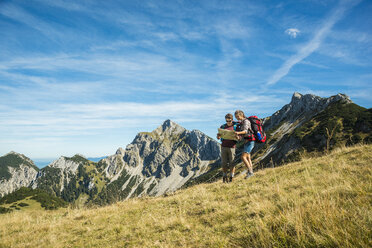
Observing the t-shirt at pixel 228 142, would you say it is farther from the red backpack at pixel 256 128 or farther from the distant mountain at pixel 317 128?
the distant mountain at pixel 317 128

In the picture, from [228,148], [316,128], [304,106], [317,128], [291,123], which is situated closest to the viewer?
[228,148]

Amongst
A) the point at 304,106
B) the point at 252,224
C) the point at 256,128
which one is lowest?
the point at 252,224

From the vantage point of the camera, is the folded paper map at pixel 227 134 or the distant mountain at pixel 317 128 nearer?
the folded paper map at pixel 227 134

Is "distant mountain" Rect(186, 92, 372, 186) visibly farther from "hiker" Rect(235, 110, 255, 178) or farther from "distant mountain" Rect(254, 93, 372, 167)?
"hiker" Rect(235, 110, 255, 178)

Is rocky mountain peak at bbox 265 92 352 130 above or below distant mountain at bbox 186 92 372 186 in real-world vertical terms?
above

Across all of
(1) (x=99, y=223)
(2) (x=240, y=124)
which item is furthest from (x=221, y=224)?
(2) (x=240, y=124)

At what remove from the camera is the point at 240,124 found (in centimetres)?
923

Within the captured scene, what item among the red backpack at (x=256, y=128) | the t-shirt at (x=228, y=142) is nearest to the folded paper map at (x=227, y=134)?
the t-shirt at (x=228, y=142)

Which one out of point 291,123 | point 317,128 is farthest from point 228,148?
point 291,123

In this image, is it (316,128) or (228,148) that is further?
(316,128)

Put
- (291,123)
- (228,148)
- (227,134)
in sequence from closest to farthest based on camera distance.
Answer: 1. (227,134)
2. (228,148)
3. (291,123)

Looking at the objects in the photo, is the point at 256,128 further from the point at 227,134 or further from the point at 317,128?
the point at 317,128

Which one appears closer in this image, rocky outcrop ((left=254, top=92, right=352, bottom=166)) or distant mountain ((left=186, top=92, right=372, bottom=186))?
distant mountain ((left=186, top=92, right=372, bottom=186))

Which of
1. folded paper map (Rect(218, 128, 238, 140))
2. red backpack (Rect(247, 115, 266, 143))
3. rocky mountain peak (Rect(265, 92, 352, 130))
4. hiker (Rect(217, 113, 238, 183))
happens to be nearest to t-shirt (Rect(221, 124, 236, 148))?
hiker (Rect(217, 113, 238, 183))
